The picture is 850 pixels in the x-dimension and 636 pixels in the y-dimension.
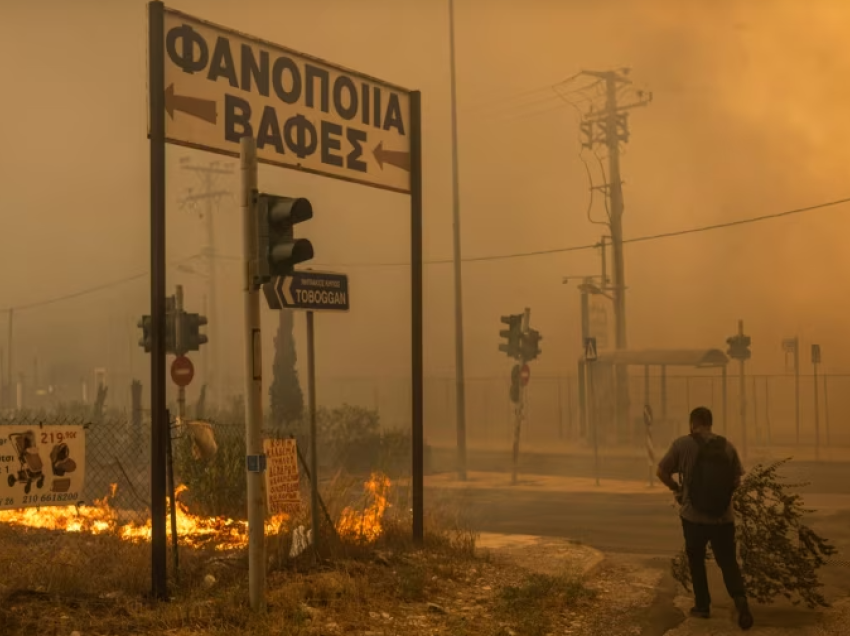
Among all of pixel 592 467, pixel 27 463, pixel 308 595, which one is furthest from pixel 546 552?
pixel 592 467

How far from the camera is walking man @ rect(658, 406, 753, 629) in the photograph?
7746 mm

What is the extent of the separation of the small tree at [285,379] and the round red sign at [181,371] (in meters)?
12.0

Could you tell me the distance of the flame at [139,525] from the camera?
1024cm

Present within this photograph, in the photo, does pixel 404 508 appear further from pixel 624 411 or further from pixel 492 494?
pixel 624 411

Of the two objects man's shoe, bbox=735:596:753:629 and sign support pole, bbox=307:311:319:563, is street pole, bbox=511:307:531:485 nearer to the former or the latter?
sign support pole, bbox=307:311:319:563

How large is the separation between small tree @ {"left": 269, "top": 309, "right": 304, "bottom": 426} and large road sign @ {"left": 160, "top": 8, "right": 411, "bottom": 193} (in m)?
21.5

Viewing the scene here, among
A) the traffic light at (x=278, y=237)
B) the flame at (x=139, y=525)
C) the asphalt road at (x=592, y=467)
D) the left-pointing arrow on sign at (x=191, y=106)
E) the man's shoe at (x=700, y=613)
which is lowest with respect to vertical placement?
the asphalt road at (x=592, y=467)

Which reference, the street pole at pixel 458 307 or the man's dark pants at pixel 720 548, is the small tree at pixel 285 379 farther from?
the man's dark pants at pixel 720 548

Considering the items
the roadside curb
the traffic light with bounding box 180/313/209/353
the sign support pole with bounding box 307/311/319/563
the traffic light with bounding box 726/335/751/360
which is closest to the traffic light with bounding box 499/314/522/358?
the traffic light with bounding box 726/335/751/360

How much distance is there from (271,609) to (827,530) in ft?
28.2

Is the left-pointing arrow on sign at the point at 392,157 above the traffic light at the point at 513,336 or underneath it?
above

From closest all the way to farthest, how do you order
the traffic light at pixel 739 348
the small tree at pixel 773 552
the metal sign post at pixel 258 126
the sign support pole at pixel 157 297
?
the sign support pole at pixel 157 297, the metal sign post at pixel 258 126, the small tree at pixel 773 552, the traffic light at pixel 739 348

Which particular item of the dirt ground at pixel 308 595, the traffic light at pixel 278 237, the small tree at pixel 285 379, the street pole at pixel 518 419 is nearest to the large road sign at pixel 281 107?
the traffic light at pixel 278 237

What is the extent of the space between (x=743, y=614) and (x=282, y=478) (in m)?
4.09
